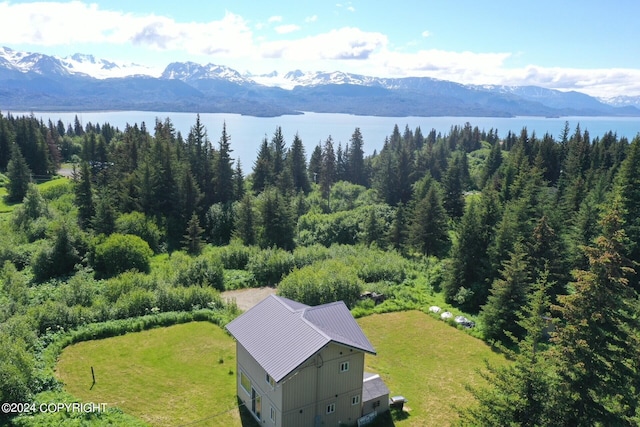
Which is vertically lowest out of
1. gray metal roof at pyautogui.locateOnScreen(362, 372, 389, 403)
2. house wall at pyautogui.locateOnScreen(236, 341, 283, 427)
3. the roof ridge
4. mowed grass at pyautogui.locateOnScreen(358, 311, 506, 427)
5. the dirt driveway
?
the dirt driveway

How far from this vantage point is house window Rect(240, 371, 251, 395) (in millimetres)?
20242

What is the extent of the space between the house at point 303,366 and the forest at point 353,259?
5458 mm

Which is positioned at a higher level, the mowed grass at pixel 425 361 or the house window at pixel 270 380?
the house window at pixel 270 380

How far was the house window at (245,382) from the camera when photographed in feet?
66.4

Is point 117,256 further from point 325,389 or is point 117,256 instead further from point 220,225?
point 325,389

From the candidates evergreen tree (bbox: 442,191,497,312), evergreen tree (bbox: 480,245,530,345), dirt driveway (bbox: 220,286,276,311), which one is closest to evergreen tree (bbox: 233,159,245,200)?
dirt driveway (bbox: 220,286,276,311)

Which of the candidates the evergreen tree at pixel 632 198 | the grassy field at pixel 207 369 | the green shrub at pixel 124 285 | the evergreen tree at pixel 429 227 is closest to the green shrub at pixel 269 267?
the green shrub at pixel 124 285

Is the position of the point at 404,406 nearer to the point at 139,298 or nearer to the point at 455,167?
the point at 139,298

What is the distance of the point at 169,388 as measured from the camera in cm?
2234

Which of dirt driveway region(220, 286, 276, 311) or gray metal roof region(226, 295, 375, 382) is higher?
gray metal roof region(226, 295, 375, 382)

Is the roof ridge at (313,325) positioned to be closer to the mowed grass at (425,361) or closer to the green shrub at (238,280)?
the mowed grass at (425,361)

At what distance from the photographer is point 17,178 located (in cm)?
6731

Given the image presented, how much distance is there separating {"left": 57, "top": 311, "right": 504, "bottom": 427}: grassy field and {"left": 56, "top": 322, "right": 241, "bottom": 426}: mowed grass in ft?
0.15

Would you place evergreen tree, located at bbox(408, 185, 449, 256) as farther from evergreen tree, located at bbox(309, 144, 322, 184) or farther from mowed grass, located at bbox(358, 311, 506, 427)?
evergreen tree, located at bbox(309, 144, 322, 184)
